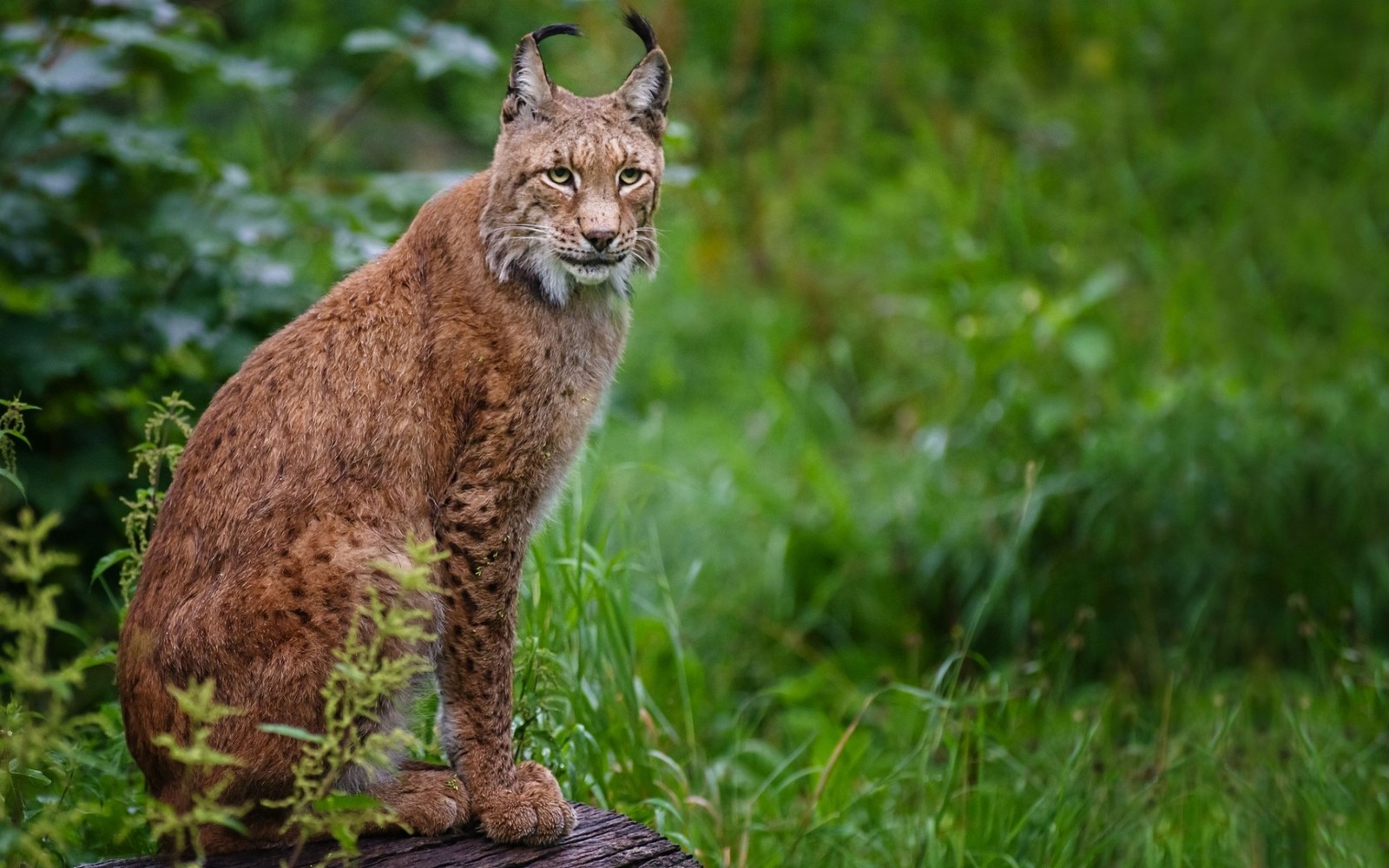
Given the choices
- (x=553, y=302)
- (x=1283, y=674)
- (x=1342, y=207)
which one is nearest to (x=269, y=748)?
(x=553, y=302)

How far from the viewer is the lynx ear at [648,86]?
4012mm

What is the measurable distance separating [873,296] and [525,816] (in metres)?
6.92

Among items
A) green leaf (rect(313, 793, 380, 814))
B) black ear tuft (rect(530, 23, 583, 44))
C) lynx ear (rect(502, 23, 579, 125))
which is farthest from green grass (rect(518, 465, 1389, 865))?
black ear tuft (rect(530, 23, 583, 44))

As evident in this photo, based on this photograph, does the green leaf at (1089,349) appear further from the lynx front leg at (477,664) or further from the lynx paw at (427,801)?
the lynx paw at (427,801)

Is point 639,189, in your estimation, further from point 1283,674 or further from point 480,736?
point 1283,674

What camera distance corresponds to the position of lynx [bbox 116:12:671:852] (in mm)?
3387

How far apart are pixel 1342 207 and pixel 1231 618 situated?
4054mm

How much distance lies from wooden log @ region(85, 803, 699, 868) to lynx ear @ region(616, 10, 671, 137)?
1.97 meters

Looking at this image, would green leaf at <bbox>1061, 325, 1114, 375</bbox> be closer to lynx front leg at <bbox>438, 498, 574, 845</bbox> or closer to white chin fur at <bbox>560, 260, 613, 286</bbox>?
white chin fur at <bbox>560, 260, 613, 286</bbox>

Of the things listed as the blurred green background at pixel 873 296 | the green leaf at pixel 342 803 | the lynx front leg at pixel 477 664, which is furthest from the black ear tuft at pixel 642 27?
the green leaf at pixel 342 803

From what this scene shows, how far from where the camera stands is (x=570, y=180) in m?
3.87

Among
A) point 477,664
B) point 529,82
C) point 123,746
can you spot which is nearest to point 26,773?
point 123,746

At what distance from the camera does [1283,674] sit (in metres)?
6.90

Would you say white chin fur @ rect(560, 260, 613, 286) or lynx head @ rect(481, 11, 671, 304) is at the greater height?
lynx head @ rect(481, 11, 671, 304)
